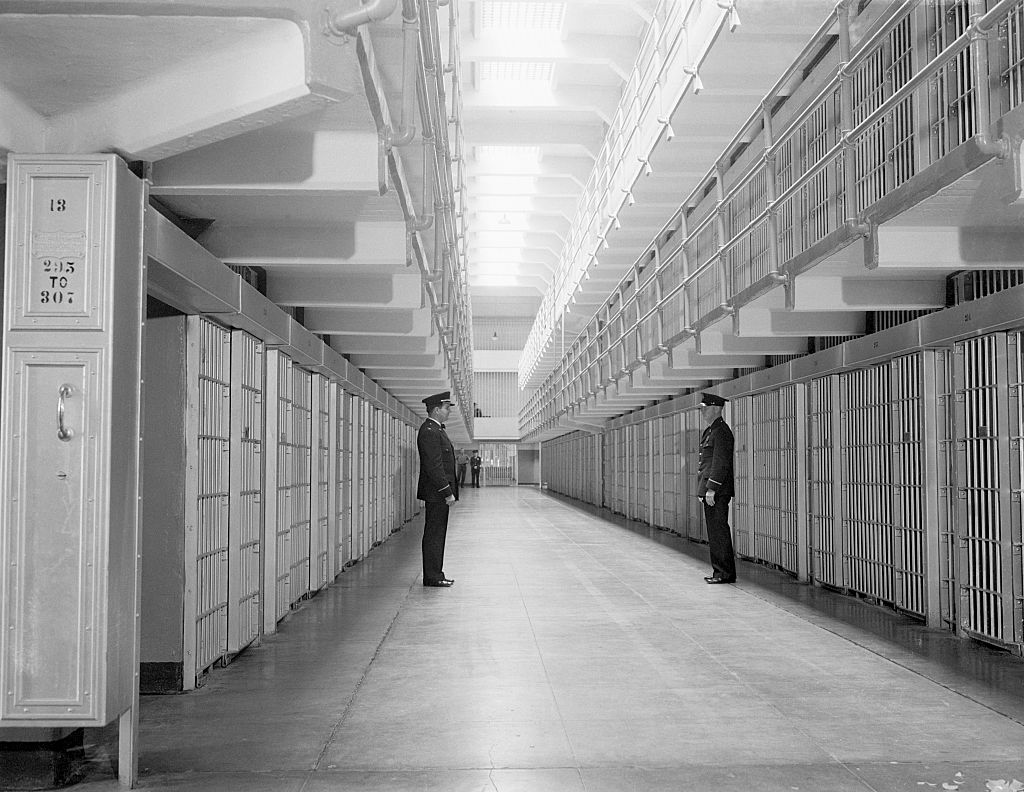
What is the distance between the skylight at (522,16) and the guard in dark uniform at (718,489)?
606 cm

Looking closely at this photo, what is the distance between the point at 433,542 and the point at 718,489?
8.55ft

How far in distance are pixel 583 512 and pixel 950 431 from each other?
16.7 metres

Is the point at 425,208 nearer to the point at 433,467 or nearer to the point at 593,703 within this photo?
the point at 593,703

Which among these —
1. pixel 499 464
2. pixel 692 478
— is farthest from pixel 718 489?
pixel 499 464

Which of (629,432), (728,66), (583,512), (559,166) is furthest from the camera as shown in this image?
(583,512)

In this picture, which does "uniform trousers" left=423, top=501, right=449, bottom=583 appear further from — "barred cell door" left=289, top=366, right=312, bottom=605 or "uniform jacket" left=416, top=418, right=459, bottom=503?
"barred cell door" left=289, top=366, right=312, bottom=605

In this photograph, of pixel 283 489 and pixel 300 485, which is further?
pixel 300 485

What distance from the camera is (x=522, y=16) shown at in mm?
12852

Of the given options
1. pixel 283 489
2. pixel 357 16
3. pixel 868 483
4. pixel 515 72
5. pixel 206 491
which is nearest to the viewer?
pixel 357 16

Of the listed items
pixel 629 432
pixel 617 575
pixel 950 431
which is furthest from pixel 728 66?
pixel 629 432

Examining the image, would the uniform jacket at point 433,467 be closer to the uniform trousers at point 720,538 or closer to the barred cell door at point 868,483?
the uniform trousers at point 720,538

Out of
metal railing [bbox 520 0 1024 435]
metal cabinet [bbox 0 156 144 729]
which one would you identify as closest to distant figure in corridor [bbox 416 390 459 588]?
metal railing [bbox 520 0 1024 435]

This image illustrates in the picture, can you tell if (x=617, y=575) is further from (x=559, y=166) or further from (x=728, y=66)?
(x=559, y=166)

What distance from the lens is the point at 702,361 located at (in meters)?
11.2
